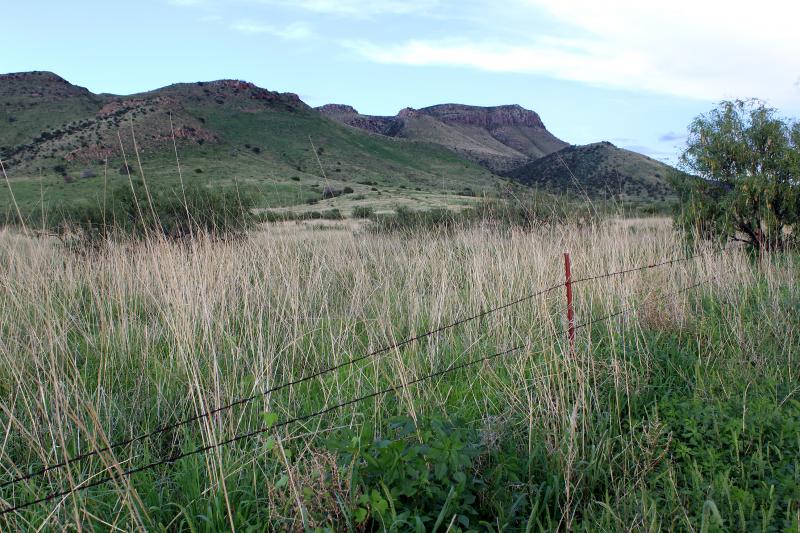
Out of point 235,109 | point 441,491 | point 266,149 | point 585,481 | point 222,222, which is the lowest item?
point 585,481

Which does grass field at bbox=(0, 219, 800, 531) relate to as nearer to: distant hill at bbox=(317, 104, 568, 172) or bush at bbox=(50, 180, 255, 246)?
bush at bbox=(50, 180, 255, 246)

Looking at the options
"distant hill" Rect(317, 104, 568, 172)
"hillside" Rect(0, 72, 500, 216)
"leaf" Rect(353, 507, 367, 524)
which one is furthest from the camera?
"distant hill" Rect(317, 104, 568, 172)

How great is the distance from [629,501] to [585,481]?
26 centimetres

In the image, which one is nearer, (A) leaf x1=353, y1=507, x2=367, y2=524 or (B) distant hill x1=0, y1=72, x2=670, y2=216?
(A) leaf x1=353, y1=507, x2=367, y2=524

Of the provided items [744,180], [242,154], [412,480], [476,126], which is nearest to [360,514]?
[412,480]

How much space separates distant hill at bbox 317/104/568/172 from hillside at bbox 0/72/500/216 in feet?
150

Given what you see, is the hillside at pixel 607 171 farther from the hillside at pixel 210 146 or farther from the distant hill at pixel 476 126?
the distant hill at pixel 476 126

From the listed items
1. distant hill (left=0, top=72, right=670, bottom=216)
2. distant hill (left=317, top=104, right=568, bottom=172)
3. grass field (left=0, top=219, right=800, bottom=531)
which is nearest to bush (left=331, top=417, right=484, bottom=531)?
grass field (left=0, top=219, right=800, bottom=531)

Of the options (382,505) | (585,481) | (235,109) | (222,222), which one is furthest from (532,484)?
(235,109)

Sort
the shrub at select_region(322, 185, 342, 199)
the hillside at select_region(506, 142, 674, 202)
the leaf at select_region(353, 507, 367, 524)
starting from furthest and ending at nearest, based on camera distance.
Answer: the hillside at select_region(506, 142, 674, 202) → the shrub at select_region(322, 185, 342, 199) → the leaf at select_region(353, 507, 367, 524)

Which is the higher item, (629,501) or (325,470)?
(325,470)

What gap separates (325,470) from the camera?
230 cm

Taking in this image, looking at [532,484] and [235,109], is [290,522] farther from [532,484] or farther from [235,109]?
[235,109]

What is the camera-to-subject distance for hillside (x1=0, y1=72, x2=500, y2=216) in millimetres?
46406
